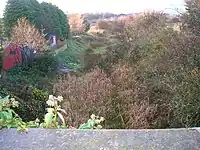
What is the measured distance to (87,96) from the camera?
25.8 feet

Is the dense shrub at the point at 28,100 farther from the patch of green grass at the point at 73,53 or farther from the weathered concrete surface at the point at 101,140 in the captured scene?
the weathered concrete surface at the point at 101,140

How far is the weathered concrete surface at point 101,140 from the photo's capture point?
5.89 feet

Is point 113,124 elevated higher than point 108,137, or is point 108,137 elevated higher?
point 108,137

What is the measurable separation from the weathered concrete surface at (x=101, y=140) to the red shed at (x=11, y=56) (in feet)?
50.5

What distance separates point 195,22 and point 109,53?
221 inches

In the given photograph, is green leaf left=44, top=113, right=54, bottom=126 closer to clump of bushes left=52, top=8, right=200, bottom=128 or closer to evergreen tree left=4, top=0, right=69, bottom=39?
clump of bushes left=52, top=8, right=200, bottom=128

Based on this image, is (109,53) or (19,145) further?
(109,53)

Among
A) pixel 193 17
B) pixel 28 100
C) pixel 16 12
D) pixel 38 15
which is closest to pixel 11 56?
pixel 16 12

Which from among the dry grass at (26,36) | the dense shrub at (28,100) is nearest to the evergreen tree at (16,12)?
the dry grass at (26,36)

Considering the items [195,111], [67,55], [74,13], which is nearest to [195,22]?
[195,111]

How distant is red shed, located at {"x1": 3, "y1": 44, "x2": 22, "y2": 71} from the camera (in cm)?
1688

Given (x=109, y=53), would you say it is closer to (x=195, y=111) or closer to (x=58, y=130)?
(x=195, y=111)

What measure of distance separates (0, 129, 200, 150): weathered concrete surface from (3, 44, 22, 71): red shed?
50.5ft

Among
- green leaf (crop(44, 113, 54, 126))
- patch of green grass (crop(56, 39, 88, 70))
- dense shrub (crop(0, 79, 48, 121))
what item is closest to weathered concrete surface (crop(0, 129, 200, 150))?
green leaf (crop(44, 113, 54, 126))
